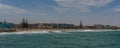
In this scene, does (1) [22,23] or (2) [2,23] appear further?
(1) [22,23]

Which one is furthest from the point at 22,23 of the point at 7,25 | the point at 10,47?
the point at 10,47

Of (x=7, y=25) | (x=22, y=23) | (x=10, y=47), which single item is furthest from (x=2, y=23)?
(x=10, y=47)

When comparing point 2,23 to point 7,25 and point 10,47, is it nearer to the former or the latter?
point 7,25

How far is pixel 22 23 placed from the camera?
146750 mm

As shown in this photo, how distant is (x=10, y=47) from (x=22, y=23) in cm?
11693

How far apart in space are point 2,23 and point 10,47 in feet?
298

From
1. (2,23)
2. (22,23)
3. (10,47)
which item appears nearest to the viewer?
(10,47)

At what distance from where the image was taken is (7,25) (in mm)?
122188

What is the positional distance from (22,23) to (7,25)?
24859 millimetres

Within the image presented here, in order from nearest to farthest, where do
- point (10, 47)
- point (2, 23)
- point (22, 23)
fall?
point (10, 47) < point (2, 23) < point (22, 23)

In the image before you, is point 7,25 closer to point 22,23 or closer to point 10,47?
point 22,23

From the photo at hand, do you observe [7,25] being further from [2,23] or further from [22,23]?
[22,23]

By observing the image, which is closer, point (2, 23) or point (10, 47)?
point (10, 47)
